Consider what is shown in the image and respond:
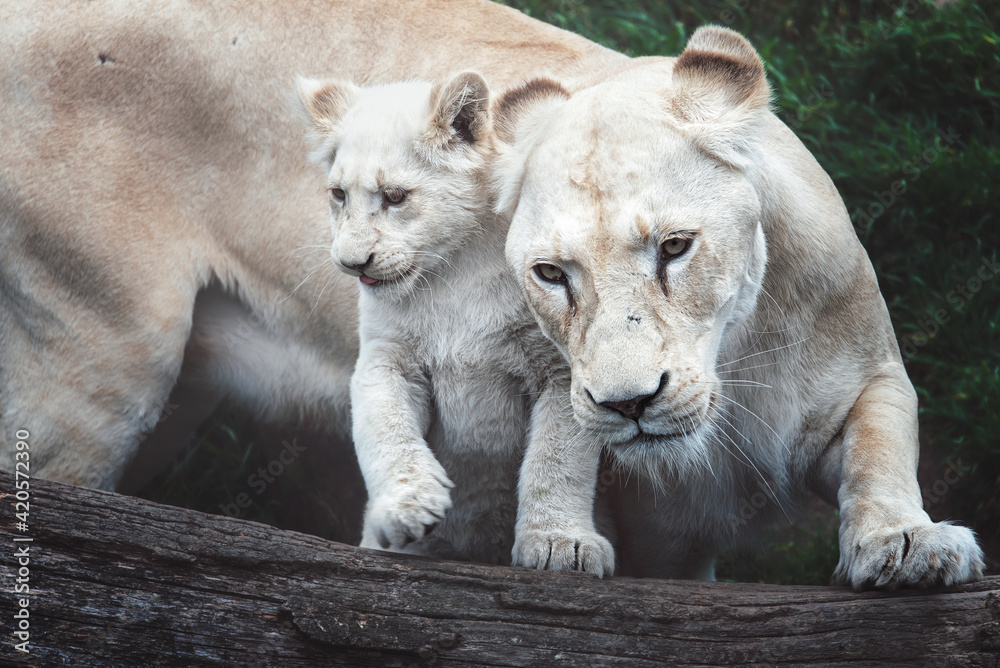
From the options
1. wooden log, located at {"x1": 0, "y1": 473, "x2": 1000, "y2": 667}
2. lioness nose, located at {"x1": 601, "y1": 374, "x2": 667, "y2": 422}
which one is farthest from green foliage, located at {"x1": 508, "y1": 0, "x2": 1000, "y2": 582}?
lioness nose, located at {"x1": 601, "y1": 374, "x2": 667, "y2": 422}

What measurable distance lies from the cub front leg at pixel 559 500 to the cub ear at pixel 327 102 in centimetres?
110

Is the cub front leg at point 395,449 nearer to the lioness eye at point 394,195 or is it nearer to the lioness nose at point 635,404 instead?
the lioness eye at point 394,195

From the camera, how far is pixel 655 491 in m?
3.22

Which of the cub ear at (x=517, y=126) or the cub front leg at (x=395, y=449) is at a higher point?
the cub ear at (x=517, y=126)

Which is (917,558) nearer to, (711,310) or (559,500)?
(711,310)

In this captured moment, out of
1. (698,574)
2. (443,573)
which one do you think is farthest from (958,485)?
(443,573)

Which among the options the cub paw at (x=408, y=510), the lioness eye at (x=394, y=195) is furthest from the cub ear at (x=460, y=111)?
the cub paw at (x=408, y=510)

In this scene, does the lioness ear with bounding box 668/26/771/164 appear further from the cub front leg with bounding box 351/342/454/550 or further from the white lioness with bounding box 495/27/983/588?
the cub front leg with bounding box 351/342/454/550

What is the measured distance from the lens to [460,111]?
2902mm

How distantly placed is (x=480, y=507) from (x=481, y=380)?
1.39 ft

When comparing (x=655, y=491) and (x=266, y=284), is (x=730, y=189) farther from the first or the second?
(x=266, y=284)

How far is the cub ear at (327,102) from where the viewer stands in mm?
3092

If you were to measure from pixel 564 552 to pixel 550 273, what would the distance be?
0.75m

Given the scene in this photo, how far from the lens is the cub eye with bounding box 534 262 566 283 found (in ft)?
8.07
